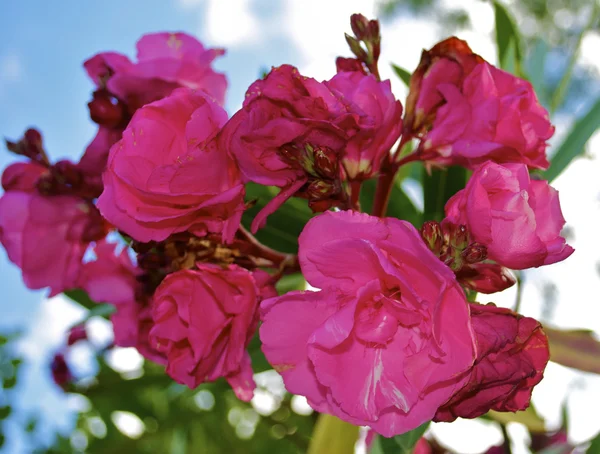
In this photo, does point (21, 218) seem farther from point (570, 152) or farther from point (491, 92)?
point (570, 152)

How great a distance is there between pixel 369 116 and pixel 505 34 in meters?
0.69

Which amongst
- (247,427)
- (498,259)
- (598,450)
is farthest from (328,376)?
(247,427)

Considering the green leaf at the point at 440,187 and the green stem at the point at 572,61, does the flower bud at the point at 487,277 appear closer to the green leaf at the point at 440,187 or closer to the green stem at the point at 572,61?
the green leaf at the point at 440,187

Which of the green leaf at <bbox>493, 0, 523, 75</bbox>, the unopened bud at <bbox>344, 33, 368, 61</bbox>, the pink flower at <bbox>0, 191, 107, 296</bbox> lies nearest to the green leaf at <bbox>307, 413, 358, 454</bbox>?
the pink flower at <bbox>0, 191, 107, 296</bbox>

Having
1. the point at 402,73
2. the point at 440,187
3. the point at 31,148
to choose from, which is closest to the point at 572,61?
the point at 402,73

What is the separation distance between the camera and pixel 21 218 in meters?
0.73

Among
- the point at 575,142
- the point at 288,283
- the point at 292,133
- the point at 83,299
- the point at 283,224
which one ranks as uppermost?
the point at 292,133

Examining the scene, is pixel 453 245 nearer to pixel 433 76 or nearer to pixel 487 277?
pixel 487 277

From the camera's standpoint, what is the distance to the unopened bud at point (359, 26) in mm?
624

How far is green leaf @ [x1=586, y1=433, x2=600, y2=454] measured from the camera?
73 centimetres

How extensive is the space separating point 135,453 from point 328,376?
1.35 meters

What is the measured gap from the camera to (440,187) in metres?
0.88

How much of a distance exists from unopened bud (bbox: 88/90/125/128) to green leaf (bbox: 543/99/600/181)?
60cm

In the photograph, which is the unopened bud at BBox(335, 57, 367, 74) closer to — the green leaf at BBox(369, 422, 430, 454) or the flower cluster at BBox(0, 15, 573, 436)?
the flower cluster at BBox(0, 15, 573, 436)
